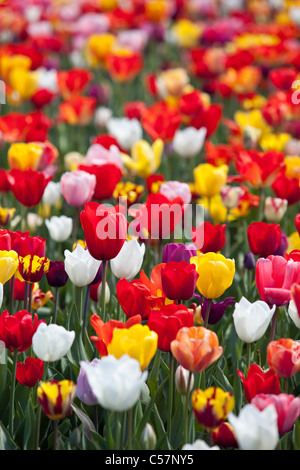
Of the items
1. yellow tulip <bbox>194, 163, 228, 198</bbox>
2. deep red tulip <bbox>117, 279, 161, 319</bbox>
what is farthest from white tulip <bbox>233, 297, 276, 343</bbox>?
yellow tulip <bbox>194, 163, 228, 198</bbox>

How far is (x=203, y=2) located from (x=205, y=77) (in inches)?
128

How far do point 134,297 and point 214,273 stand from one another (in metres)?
0.22

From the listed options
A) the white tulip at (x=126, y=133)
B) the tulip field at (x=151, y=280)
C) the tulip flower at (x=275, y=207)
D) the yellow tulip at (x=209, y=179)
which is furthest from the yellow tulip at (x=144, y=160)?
the tulip flower at (x=275, y=207)

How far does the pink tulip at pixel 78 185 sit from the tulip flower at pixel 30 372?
846mm

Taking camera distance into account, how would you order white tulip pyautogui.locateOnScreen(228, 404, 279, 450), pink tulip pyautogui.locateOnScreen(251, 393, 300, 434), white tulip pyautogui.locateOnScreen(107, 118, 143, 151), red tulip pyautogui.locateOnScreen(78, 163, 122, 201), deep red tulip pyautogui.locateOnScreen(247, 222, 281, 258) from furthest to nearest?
1. white tulip pyautogui.locateOnScreen(107, 118, 143, 151)
2. red tulip pyautogui.locateOnScreen(78, 163, 122, 201)
3. deep red tulip pyautogui.locateOnScreen(247, 222, 281, 258)
4. pink tulip pyautogui.locateOnScreen(251, 393, 300, 434)
5. white tulip pyautogui.locateOnScreen(228, 404, 279, 450)

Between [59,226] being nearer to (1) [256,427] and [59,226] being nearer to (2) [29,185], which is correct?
(2) [29,185]

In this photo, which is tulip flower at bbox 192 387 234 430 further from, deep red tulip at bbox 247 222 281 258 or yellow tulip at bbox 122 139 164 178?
yellow tulip at bbox 122 139 164 178

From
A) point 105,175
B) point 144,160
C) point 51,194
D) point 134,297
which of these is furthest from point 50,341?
point 144,160

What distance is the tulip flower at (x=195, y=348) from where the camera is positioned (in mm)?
1504

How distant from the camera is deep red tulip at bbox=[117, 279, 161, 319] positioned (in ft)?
5.76

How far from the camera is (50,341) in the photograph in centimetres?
164

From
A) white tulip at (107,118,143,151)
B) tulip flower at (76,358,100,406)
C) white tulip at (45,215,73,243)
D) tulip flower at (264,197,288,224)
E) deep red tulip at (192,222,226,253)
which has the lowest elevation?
tulip flower at (76,358,100,406)

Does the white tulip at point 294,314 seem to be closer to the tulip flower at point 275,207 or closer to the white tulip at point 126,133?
the tulip flower at point 275,207

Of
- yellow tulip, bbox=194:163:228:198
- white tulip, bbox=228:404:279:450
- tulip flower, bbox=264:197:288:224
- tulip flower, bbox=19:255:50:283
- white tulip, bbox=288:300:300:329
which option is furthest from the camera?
yellow tulip, bbox=194:163:228:198
